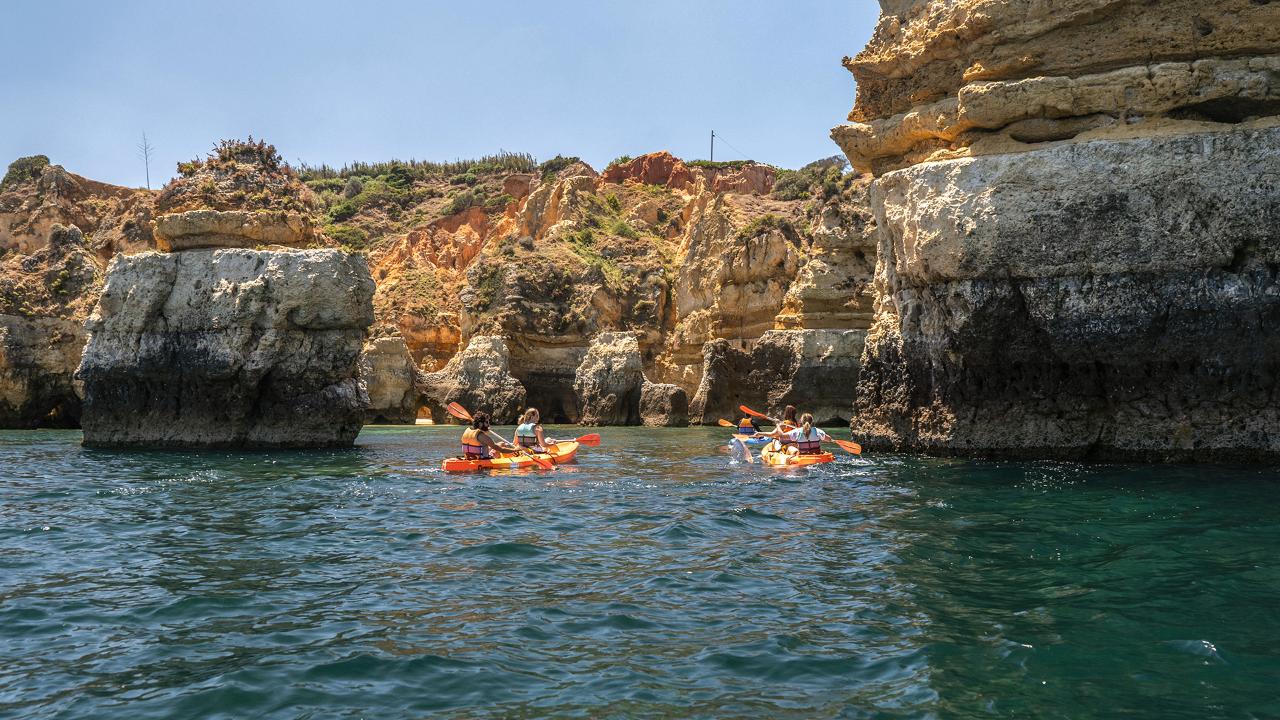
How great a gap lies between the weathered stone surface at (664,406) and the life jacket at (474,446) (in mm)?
19470

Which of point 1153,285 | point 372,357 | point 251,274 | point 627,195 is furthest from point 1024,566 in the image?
point 627,195

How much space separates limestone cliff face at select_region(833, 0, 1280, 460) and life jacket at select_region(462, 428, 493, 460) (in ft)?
26.0

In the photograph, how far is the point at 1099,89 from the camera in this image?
1583 centimetres

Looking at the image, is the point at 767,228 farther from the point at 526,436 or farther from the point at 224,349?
the point at 224,349

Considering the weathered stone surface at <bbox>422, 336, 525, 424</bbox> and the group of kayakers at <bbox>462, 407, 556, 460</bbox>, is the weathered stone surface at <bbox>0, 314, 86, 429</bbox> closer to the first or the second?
the weathered stone surface at <bbox>422, 336, 525, 424</bbox>

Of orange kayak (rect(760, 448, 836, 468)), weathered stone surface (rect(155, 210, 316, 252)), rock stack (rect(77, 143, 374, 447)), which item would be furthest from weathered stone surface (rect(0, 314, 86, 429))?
orange kayak (rect(760, 448, 836, 468))

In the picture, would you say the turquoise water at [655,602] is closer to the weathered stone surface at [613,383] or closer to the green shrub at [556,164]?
the weathered stone surface at [613,383]

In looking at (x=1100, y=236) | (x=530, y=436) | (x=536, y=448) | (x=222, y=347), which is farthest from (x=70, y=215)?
(x=1100, y=236)

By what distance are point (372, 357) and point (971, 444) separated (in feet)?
89.3

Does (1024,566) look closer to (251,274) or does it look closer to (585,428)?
(251,274)

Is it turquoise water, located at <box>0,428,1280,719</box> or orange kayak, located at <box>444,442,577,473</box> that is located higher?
orange kayak, located at <box>444,442,577,473</box>

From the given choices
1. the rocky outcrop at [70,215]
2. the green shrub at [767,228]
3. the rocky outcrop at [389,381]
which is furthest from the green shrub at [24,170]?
the green shrub at [767,228]

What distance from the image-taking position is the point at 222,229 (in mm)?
23000

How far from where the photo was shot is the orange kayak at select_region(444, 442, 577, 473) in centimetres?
1742
